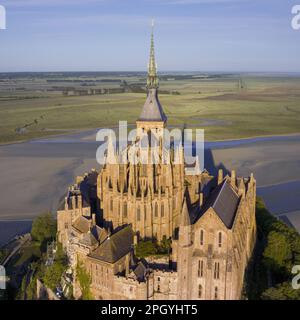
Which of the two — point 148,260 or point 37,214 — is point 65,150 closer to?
point 37,214

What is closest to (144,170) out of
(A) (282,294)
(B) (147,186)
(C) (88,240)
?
(B) (147,186)

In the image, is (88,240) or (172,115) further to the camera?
(172,115)

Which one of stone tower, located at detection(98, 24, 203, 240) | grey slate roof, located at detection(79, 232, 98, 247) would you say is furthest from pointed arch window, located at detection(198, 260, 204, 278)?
grey slate roof, located at detection(79, 232, 98, 247)

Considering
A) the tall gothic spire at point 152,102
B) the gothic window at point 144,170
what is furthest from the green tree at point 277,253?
the tall gothic spire at point 152,102

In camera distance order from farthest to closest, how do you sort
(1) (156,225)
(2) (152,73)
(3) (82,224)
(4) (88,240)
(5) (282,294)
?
(2) (152,73), (1) (156,225), (3) (82,224), (4) (88,240), (5) (282,294)

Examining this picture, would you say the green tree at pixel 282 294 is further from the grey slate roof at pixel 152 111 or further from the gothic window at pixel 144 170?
the grey slate roof at pixel 152 111

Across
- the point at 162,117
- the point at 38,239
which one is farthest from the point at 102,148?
the point at 162,117

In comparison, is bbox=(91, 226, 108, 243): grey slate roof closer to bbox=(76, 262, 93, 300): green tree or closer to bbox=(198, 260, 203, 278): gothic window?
bbox=(76, 262, 93, 300): green tree

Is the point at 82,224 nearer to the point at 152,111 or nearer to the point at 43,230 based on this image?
the point at 43,230
